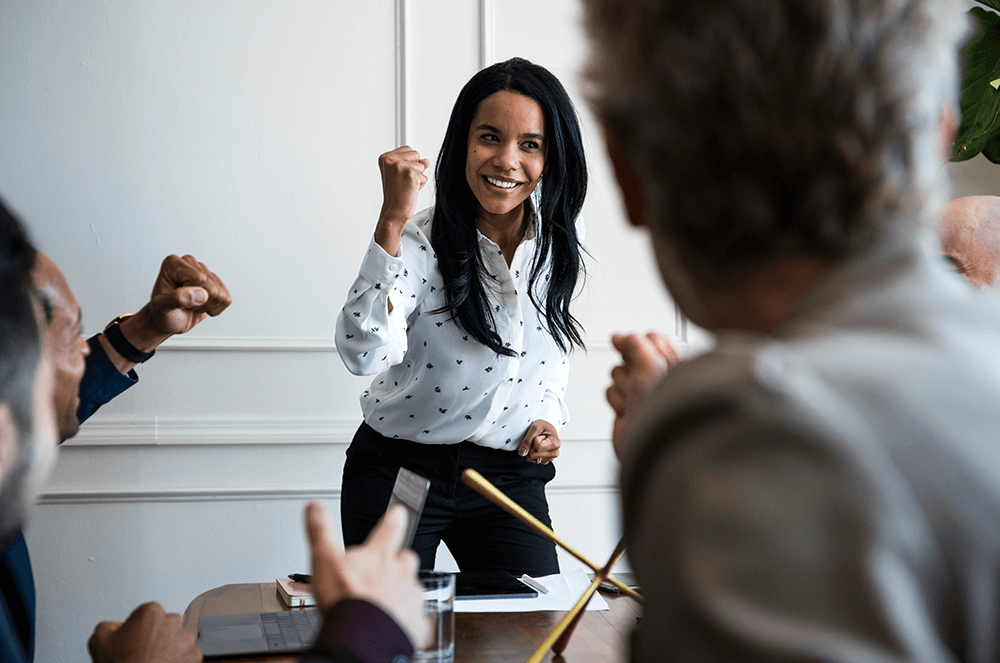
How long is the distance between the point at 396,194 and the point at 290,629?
946 millimetres

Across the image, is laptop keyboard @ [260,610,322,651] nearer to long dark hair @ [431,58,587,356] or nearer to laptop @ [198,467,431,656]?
laptop @ [198,467,431,656]

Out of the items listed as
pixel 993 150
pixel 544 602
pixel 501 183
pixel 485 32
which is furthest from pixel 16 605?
pixel 993 150

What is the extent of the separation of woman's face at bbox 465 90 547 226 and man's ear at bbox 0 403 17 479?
1.35 m

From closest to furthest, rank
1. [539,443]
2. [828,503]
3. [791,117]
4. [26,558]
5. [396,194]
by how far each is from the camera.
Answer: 1. [828,503]
2. [791,117]
3. [26,558]
4. [396,194]
5. [539,443]

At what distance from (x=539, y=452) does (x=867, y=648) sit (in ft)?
5.29

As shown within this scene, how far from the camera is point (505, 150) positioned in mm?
1964

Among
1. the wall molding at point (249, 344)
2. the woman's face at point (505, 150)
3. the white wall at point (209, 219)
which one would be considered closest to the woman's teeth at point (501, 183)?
the woman's face at point (505, 150)

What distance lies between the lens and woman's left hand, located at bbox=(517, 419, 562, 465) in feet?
6.40

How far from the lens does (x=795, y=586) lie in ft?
1.15

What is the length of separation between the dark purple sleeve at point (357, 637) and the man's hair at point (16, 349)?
0.39m

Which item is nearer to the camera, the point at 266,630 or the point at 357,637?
the point at 357,637

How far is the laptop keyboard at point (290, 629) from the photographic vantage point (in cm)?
111

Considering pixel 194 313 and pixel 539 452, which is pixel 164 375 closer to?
pixel 194 313

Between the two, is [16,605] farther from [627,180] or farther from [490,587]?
[627,180]
